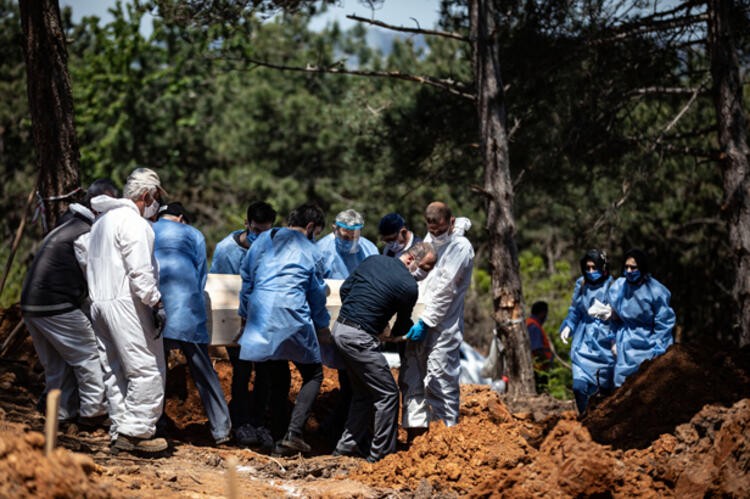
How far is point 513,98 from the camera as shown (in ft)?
41.7

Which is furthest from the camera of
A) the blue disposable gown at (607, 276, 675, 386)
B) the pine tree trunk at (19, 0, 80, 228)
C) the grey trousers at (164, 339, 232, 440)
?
the blue disposable gown at (607, 276, 675, 386)

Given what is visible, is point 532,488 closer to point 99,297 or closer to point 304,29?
point 99,297

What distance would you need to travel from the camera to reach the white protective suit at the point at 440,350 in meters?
7.07

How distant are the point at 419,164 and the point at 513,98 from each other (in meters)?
1.77

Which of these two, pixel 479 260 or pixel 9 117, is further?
pixel 9 117

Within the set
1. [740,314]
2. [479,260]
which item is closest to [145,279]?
[740,314]

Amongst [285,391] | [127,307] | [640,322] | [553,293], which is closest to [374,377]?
[285,391]

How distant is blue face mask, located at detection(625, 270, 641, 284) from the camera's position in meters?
8.66

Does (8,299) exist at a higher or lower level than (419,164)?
lower

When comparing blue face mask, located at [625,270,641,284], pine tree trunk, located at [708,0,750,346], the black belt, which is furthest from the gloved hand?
pine tree trunk, located at [708,0,750,346]

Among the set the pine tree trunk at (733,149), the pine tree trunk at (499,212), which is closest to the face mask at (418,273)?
the pine tree trunk at (499,212)

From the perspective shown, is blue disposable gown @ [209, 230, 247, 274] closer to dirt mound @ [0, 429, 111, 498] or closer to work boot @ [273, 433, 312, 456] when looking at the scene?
work boot @ [273, 433, 312, 456]

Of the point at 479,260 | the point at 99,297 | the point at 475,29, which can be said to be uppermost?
the point at 475,29

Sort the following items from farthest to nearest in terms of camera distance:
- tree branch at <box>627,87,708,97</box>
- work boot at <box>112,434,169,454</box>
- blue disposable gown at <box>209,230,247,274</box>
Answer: tree branch at <box>627,87,708,97</box>
blue disposable gown at <box>209,230,247,274</box>
work boot at <box>112,434,169,454</box>
